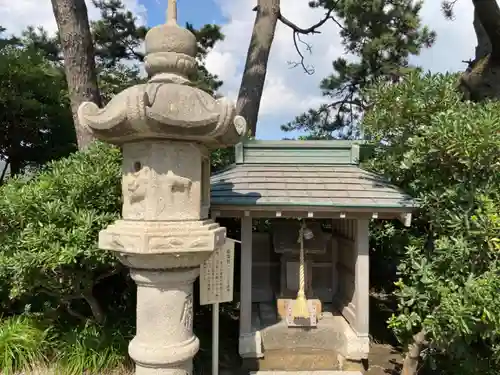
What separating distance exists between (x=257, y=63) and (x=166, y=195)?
615cm

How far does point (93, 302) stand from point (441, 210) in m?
4.33

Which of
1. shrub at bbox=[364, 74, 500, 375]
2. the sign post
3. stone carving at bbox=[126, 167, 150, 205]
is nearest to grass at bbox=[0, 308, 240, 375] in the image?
the sign post

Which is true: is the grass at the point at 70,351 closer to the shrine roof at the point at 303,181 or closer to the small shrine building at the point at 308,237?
the small shrine building at the point at 308,237

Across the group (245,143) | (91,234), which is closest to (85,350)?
(91,234)

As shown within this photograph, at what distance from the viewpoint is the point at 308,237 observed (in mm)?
5797

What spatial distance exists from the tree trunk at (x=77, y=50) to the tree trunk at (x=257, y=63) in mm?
3200

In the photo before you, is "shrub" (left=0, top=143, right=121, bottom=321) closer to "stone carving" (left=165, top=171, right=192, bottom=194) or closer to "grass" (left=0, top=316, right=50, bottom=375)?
"grass" (left=0, top=316, right=50, bottom=375)

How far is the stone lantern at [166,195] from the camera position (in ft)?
10.8

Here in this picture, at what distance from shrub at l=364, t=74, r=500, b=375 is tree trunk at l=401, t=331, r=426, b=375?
0.02 m

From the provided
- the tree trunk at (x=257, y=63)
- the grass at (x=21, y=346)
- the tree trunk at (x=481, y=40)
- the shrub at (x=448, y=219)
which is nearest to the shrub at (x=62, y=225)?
the grass at (x=21, y=346)

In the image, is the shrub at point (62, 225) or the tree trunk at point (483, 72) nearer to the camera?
the shrub at point (62, 225)

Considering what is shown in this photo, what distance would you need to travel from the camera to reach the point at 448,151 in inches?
165

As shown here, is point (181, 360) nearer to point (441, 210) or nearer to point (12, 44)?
point (441, 210)

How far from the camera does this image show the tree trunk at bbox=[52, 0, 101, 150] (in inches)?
250
